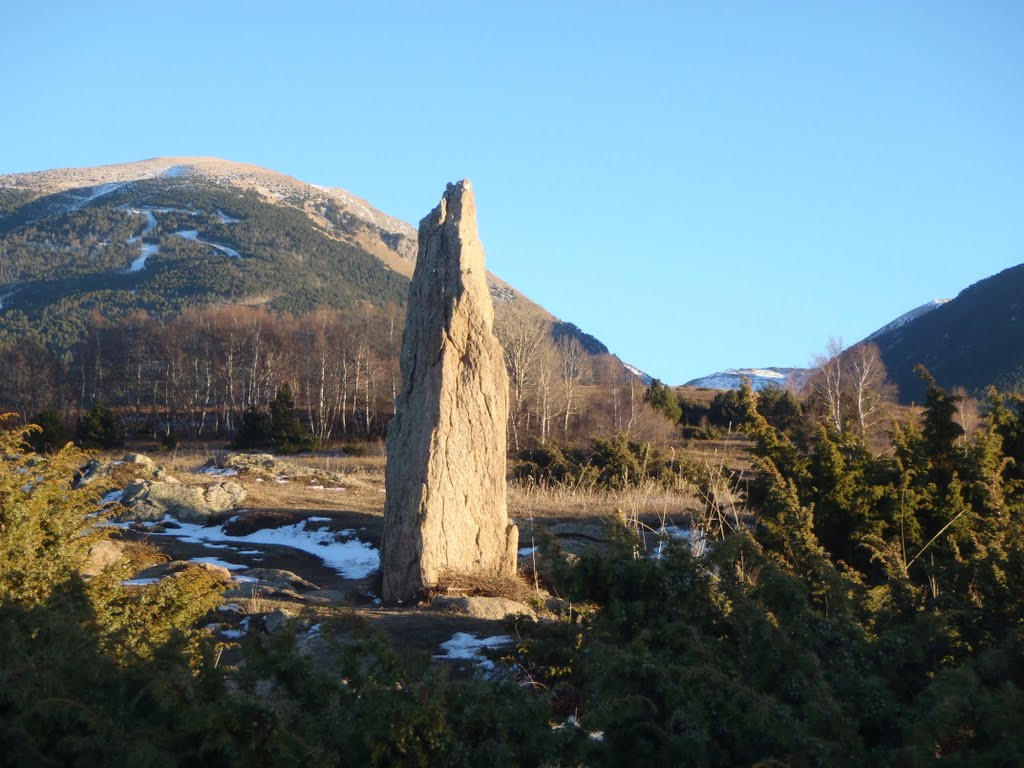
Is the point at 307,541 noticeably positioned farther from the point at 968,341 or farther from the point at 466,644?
the point at 968,341

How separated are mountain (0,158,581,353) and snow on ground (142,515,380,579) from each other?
69088 mm

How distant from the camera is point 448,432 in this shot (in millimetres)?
11523

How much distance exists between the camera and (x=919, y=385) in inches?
3044

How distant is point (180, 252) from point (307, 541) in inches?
4172

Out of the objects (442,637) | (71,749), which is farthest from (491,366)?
(71,749)

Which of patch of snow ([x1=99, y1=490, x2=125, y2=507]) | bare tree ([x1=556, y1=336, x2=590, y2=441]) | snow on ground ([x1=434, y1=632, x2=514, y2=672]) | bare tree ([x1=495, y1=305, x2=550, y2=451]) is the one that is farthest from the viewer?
bare tree ([x1=556, y1=336, x2=590, y2=441])

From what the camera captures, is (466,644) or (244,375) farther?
(244,375)

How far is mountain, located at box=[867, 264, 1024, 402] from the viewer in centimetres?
7288

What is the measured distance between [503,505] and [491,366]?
6.05 ft

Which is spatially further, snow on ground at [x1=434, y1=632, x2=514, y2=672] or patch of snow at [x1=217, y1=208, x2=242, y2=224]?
patch of snow at [x1=217, y1=208, x2=242, y2=224]

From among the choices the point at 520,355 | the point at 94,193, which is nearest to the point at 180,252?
the point at 94,193

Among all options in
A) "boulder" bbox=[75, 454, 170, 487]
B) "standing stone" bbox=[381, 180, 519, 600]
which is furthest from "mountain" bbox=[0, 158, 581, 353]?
"standing stone" bbox=[381, 180, 519, 600]

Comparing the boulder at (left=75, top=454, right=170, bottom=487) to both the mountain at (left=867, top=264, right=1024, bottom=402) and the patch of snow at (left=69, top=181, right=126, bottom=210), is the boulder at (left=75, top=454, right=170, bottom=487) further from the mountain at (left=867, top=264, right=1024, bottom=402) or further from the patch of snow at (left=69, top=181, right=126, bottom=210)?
the patch of snow at (left=69, top=181, right=126, bottom=210)

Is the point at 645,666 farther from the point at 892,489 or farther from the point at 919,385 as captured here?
the point at 919,385
